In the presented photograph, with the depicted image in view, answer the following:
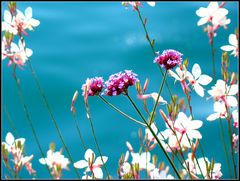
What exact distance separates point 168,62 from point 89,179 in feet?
2.23

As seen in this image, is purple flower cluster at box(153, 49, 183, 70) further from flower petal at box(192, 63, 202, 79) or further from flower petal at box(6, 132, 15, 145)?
flower petal at box(6, 132, 15, 145)

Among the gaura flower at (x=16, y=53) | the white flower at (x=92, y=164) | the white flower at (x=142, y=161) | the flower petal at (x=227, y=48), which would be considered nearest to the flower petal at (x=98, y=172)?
Result: the white flower at (x=92, y=164)

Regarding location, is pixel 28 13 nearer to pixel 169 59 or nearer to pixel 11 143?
pixel 11 143

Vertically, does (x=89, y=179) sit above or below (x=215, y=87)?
below

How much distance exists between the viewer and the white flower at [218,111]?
2055 millimetres

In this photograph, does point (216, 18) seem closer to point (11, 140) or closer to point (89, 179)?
point (89, 179)

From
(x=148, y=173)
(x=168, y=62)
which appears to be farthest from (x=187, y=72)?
(x=148, y=173)

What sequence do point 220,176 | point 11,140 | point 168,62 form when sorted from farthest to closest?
point 11,140 < point 220,176 < point 168,62

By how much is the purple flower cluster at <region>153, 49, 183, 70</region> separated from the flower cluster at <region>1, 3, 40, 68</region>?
27.9 inches

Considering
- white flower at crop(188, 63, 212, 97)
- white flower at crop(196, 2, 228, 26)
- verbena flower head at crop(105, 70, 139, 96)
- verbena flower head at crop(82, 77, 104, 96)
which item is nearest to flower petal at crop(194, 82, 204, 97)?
white flower at crop(188, 63, 212, 97)

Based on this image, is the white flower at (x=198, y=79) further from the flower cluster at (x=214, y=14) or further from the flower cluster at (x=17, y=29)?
the flower cluster at (x=17, y=29)

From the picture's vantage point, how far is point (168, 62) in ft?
6.00

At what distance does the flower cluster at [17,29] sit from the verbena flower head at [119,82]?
1.98ft

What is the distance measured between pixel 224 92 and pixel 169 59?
12.4 inches
